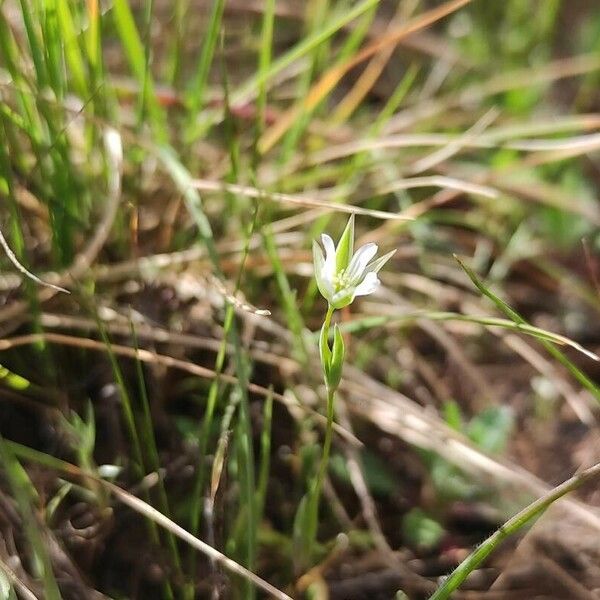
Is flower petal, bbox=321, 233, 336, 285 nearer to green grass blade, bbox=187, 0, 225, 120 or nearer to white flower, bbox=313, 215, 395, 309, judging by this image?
white flower, bbox=313, 215, 395, 309

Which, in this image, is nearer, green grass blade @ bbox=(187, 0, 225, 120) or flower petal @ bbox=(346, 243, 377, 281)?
flower petal @ bbox=(346, 243, 377, 281)

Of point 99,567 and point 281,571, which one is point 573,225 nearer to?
point 281,571

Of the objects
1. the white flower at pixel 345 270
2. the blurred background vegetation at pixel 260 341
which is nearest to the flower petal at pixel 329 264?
the white flower at pixel 345 270

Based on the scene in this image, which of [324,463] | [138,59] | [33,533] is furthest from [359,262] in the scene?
[138,59]

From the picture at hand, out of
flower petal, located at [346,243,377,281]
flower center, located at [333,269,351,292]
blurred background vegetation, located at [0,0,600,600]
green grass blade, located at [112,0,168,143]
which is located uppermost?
green grass blade, located at [112,0,168,143]

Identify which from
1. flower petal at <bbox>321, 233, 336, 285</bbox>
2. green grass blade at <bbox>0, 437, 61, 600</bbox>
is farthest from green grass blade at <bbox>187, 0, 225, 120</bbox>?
green grass blade at <bbox>0, 437, 61, 600</bbox>

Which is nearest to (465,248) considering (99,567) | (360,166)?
(360,166)
